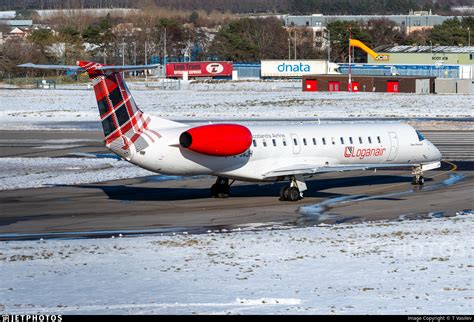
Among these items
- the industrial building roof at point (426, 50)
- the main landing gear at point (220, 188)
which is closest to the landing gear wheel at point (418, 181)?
the main landing gear at point (220, 188)

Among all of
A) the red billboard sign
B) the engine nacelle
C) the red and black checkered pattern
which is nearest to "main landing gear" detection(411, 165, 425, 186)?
the engine nacelle

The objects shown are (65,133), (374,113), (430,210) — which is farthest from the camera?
(374,113)

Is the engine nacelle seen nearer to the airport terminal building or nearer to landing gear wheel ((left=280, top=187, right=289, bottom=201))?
landing gear wheel ((left=280, top=187, right=289, bottom=201))

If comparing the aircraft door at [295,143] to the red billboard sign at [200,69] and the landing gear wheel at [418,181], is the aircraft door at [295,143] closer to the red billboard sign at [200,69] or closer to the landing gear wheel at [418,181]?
the landing gear wheel at [418,181]

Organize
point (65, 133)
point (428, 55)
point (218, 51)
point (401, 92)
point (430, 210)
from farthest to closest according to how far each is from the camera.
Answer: point (218, 51), point (428, 55), point (401, 92), point (65, 133), point (430, 210)

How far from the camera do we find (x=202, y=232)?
96.6ft

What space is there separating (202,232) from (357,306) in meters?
10.5

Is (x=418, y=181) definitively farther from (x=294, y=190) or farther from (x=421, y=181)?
(x=294, y=190)

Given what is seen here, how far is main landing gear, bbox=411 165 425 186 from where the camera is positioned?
40.8 meters

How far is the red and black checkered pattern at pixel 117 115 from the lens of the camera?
3384 cm

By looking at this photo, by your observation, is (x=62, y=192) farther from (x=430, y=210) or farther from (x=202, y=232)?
(x=430, y=210)

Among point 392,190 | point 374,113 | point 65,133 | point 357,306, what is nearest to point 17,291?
point 357,306

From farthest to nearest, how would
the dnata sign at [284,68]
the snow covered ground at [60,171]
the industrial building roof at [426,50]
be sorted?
the industrial building roof at [426,50]
the dnata sign at [284,68]
the snow covered ground at [60,171]

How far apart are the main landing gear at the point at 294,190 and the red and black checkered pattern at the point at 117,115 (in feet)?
17.6
